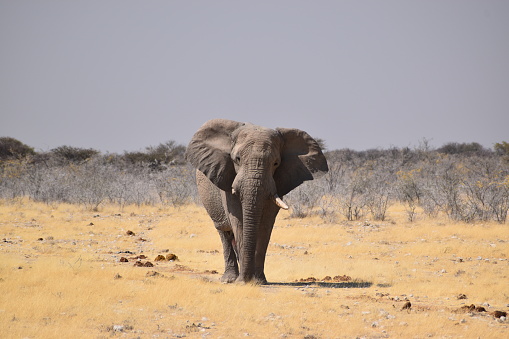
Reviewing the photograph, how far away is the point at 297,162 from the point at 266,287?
7.37ft

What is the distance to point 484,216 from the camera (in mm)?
20969

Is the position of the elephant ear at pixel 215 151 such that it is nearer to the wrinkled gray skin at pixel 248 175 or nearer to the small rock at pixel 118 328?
the wrinkled gray skin at pixel 248 175

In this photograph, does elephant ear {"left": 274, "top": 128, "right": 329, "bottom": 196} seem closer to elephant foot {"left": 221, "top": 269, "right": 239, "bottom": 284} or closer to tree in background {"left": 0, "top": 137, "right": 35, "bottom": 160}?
elephant foot {"left": 221, "top": 269, "right": 239, "bottom": 284}

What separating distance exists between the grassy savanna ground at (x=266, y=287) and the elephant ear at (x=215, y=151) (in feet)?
6.05

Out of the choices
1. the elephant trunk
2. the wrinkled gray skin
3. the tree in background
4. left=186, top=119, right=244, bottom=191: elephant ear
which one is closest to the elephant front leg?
the wrinkled gray skin

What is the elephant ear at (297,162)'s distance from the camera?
11078mm

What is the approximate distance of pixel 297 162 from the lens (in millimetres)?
11227

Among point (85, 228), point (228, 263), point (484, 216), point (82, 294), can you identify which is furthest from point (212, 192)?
point (484, 216)

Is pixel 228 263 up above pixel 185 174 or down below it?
below

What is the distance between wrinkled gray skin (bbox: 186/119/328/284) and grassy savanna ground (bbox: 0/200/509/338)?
717 millimetres

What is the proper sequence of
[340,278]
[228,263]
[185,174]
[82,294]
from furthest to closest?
1. [185,174]
2. [340,278]
3. [228,263]
4. [82,294]

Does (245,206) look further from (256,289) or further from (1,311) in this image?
(1,311)

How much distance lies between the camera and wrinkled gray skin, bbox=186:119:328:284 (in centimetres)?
1020

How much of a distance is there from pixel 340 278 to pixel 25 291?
6.02 metres
